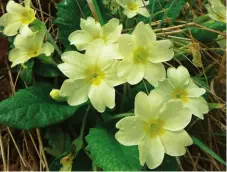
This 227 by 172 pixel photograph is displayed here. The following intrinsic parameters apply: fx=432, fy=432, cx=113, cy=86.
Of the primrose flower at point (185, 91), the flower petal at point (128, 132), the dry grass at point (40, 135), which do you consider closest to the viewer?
the flower petal at point (128, 132)

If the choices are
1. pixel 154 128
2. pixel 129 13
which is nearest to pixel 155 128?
pixel 154 128

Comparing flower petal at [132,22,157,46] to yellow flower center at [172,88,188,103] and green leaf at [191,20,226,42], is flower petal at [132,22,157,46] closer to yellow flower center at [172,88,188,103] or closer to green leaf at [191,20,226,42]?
yellow flower center at [172,88,188,103]

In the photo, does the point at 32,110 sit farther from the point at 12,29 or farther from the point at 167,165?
the point at 167,165

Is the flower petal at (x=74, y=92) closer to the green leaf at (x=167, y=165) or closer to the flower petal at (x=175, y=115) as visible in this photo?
the flower petal at (x=175, y=115)

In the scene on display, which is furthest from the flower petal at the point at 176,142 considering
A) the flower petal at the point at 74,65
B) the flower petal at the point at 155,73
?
the flower petal at the point at 74,65

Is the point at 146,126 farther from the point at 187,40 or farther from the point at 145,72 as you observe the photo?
the point at 187,40
